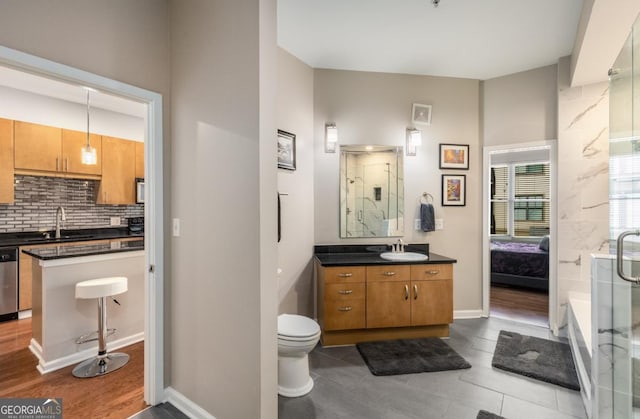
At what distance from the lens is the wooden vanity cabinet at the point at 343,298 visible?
8.80ft

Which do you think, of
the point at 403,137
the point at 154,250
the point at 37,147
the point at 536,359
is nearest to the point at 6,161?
the point at 37,147

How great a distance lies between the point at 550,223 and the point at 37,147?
613 centimetres

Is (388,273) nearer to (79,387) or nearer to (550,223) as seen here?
(550,223)

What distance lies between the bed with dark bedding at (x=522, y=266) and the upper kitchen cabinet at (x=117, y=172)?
5.92 metres

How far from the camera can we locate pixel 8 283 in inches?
134

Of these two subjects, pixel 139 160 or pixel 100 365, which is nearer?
pixel 100 365

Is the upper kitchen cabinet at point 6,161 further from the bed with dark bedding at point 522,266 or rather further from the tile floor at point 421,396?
the bed with dark bedding at point 522,266

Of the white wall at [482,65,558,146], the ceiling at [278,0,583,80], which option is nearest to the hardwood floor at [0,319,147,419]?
the ceiling at [278,0,583,80]

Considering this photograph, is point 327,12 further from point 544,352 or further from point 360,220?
point 544,352

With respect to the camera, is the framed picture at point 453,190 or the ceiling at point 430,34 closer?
the ceiling at point 430,34

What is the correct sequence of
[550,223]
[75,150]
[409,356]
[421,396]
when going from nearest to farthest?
[421,396] < [409,356] < [550,223] < [75,150]

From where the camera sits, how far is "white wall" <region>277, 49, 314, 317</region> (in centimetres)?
284

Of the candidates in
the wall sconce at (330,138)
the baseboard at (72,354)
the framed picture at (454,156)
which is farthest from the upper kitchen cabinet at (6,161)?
the framed picture at (454,156)

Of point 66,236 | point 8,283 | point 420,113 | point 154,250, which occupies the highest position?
point 420,113
